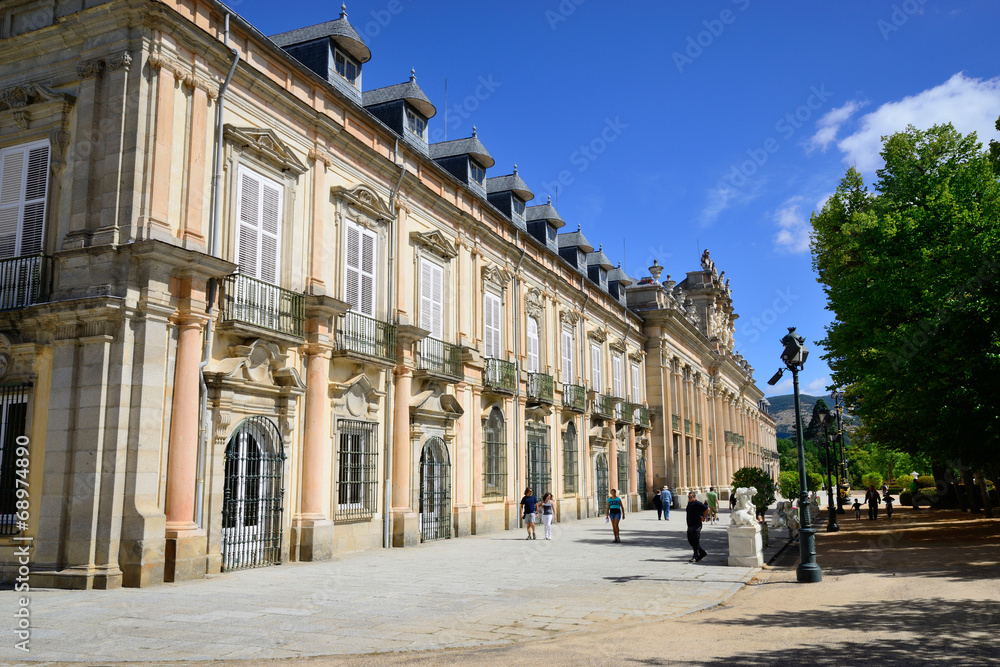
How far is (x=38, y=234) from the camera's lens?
13102 mm

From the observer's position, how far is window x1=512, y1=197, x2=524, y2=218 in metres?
28.6

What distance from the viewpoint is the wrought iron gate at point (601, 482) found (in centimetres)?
3303

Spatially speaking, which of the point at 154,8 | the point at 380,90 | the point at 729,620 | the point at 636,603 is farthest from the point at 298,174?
the point at 729,620

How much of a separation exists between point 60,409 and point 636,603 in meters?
9.13

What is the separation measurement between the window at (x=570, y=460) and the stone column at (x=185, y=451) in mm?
18886

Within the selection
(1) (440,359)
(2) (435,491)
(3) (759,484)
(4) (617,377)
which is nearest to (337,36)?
(1) (440,359)

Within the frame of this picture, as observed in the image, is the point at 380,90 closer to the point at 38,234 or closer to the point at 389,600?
the point at 38,234

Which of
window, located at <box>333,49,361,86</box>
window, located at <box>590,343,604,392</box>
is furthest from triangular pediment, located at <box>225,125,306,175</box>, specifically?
window, located at <box>590,343,604,392</box>

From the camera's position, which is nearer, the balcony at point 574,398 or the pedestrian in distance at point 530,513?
the pedestrian in distance at point 530,513

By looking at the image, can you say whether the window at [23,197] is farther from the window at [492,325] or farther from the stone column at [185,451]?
the window at [492,325]

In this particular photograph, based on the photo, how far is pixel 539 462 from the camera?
2717 centimetres

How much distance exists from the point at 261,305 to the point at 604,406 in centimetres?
2156

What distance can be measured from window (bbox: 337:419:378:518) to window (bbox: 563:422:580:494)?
13047 millimetres

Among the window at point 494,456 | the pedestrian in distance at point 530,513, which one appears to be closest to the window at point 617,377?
the window at point 494,456
